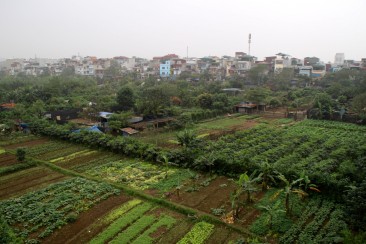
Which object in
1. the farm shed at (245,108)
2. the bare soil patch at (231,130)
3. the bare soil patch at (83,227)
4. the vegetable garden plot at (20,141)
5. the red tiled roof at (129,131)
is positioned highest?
the farm shed at (245,108)

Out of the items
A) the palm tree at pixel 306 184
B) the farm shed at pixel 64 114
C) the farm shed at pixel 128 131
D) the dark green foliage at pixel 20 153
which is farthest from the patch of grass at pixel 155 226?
the farm shed at pixel 64 114

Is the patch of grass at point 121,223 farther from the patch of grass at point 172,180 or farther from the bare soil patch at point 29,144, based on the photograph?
the bare soil patch at point 29,144

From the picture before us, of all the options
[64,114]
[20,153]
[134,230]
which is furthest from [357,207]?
[64,114]

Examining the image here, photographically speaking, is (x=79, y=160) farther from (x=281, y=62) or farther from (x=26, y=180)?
(x=281, y=62)

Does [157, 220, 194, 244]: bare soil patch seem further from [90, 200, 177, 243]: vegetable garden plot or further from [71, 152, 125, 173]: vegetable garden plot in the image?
[71, 152, 125, 173]: vegetable garden plot

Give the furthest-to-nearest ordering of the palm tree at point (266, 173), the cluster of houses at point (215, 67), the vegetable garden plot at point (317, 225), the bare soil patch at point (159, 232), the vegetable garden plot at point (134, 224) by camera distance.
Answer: the cluster of houses at point (215, 67) < the palm tree at point (266, 173) < the bare soil patch at point (159, 232) < the vegetable garden plot at point (134, 224) < the vegetable garden plot at point (317, 225)

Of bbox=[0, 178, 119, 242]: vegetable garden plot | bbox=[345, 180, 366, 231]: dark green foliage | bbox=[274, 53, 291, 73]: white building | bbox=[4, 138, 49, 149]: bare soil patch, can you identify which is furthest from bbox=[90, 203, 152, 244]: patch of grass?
bbox=[274, 53, 291, 73]: white building

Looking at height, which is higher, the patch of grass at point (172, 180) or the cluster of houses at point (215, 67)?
the cluster of houses at point (215, 67)

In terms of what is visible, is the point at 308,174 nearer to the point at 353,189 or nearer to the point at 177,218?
the point at 353,189
